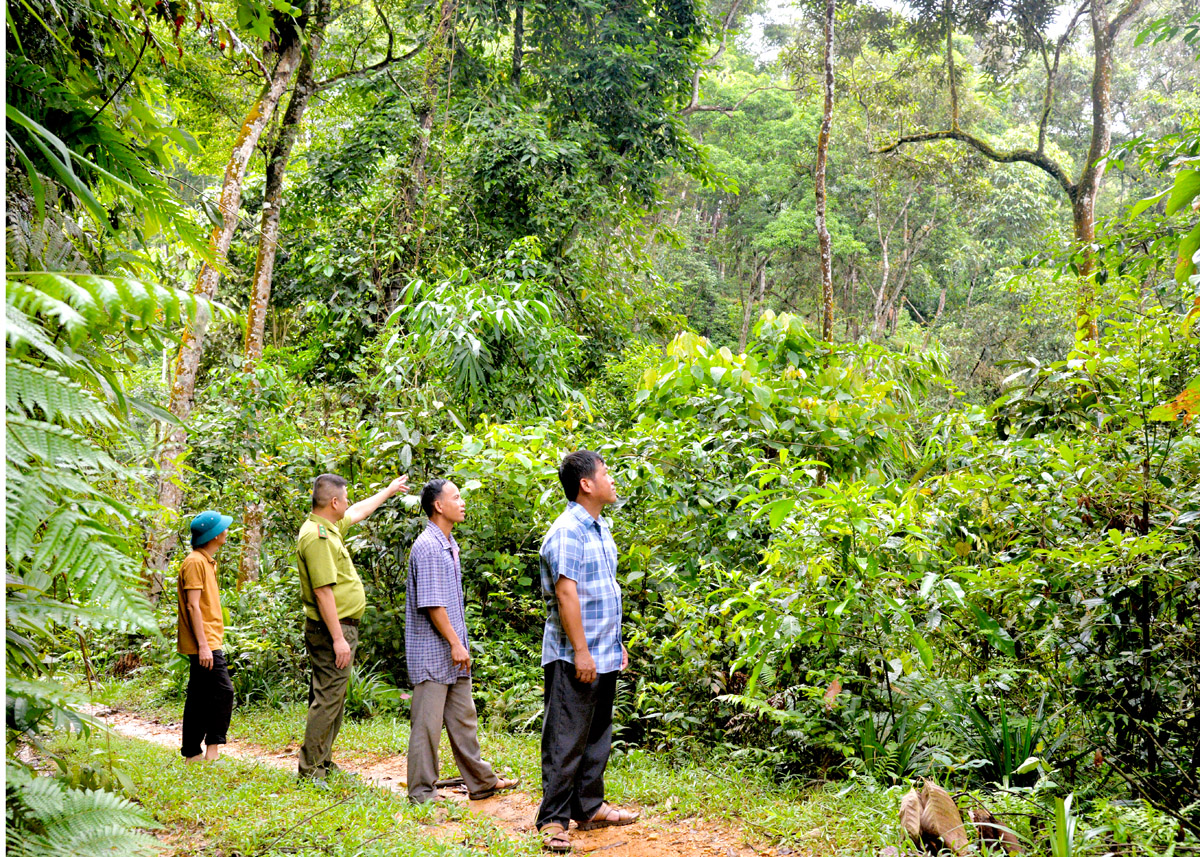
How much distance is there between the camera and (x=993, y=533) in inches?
201

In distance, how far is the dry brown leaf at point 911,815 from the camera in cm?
360

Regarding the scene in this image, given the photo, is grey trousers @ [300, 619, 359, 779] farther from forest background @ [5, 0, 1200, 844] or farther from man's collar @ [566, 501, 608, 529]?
man's collar @ [566, 501, 608, 529]

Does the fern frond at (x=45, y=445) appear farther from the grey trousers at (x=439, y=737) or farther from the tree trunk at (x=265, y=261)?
the tree trunk at (x=265, y=261)

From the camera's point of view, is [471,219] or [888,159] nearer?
[471,219]

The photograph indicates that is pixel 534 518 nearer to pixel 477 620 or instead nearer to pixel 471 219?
pixel 477 620

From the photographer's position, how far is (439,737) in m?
5.08

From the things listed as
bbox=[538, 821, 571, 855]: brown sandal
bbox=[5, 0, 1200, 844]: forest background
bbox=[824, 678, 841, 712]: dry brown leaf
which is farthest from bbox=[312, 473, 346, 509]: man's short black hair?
bbox=[824, 678, 841, 712]: dry brown leaf

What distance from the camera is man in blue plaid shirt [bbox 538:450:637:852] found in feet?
14.3

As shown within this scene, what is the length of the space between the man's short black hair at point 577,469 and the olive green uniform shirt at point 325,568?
163cm

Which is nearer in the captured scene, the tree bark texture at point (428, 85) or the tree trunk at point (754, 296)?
the tree bark texture at point (428, 85)

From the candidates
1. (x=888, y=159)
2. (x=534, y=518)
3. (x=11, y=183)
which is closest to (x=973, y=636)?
(x=534, y=518)

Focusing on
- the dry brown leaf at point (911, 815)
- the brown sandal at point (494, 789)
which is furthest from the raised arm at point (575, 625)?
the dry brown leaf at point (911, 815)

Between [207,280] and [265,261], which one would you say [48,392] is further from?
[265,261]

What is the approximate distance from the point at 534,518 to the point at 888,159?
17.4 m
